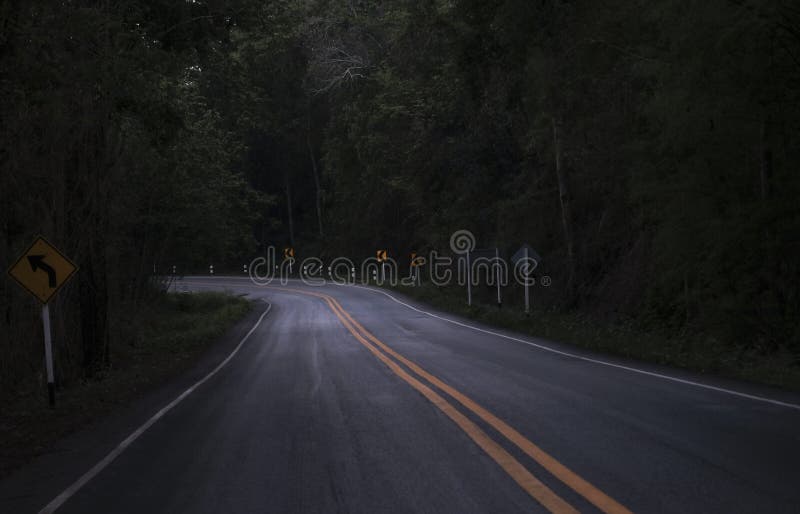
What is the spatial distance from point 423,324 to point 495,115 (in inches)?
455

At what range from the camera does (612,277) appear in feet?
94.6

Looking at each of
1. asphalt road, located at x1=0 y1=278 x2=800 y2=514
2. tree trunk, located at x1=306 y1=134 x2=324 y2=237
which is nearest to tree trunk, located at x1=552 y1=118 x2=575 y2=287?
asphalt road, located at x1=0 y1=278 x2=800 y2=514

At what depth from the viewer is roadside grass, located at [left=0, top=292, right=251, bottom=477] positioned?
1002cm

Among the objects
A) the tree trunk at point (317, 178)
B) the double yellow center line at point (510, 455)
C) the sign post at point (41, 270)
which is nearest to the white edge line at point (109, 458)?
the sign post at point (41, 270)

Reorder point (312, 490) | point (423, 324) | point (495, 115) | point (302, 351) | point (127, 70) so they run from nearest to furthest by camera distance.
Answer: point (312, 490)
point (127, 70)
point (302, 351)
point (423, 324)
point (495, 115)

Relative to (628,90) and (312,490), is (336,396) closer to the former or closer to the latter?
(312,490)

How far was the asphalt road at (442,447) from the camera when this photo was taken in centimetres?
602

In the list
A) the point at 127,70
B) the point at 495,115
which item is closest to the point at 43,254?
the point at 127,70

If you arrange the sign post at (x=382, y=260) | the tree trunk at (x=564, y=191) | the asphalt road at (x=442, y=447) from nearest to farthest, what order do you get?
the asphalt road at (x=442, y=447) < the tree trunk at (x=564, y=191) < the sign post at (x=382, y=260)

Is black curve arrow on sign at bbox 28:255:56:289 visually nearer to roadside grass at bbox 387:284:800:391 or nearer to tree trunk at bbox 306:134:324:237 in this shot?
roadside grass at bbox 387:284:800:391

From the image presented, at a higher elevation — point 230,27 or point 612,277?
point 230,27

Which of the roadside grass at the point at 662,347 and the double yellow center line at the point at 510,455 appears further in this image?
the roadside grass at the point at 662,347

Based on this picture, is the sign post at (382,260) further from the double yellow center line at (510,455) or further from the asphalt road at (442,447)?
the double yellow center line at (510,455)

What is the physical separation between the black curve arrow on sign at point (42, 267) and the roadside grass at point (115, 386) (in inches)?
76.7
